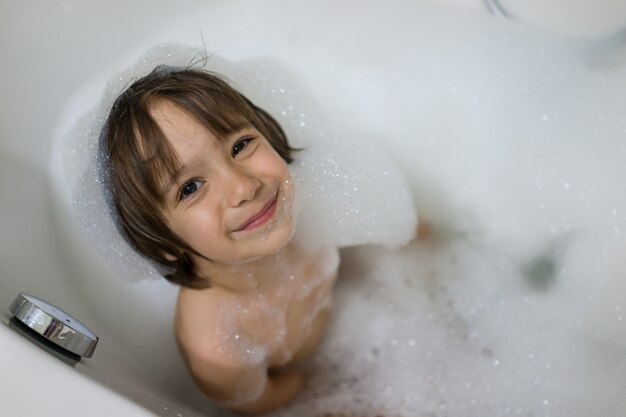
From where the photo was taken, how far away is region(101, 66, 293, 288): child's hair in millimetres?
→ 761

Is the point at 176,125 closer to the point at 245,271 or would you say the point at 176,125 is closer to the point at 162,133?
the point at 162,133

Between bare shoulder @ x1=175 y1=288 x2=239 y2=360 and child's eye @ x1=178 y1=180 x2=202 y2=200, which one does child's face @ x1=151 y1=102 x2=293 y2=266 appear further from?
bare shoulder @ x1=175 y1=288 x2=239 y2=360

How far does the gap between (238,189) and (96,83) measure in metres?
0.40

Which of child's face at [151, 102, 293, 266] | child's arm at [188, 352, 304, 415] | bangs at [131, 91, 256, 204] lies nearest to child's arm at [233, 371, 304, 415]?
child's arm at [188, 352, 304, 415]

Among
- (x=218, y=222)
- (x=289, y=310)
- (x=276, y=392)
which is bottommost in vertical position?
(x=276, y=392)

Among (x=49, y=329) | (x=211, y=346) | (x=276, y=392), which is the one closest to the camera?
(x=49, y=329)

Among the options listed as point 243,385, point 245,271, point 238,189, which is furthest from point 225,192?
point 243,385

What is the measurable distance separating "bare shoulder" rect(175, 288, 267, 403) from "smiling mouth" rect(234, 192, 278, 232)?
0.53 ft

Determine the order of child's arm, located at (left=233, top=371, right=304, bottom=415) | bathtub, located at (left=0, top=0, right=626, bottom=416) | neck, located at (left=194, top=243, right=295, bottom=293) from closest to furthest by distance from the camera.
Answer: bathtub, located at (left=0, top=0, right=626, bottom=416)
neck, located at (left=194, top=243, right=295, bottom=293)
child's arm, located at (left=233, top=371, right=304, bottom=415)

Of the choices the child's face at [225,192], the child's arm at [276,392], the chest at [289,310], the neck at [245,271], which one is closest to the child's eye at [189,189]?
the child's face at [225,192]

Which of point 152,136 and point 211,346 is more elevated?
point 152,136

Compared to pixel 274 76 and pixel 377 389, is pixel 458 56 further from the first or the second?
pixel 377 389

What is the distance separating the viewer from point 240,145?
2.70 feet

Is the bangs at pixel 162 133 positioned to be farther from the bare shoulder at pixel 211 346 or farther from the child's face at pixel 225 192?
the bare shoulder at pixel 211 346
